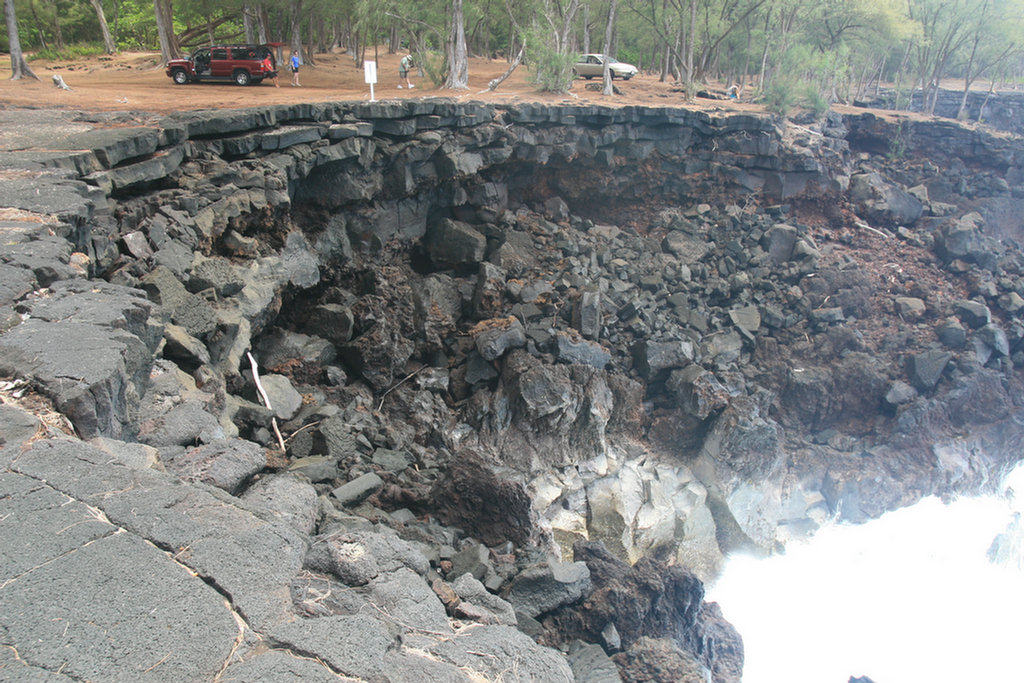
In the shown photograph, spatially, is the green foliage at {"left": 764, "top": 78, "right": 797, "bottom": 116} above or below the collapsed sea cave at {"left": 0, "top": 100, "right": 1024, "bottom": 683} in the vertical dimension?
above

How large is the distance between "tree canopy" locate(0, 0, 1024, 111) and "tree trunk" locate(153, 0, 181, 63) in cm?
5

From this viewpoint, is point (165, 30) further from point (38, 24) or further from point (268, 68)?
point (38, 24)

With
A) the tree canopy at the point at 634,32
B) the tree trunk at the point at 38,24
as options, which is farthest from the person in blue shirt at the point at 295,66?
the tree trunk at the point at 38,24

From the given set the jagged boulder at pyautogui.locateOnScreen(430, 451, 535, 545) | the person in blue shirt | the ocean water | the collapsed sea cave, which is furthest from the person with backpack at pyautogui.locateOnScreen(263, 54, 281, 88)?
the ocean water

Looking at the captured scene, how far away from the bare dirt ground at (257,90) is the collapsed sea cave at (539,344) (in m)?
2.94

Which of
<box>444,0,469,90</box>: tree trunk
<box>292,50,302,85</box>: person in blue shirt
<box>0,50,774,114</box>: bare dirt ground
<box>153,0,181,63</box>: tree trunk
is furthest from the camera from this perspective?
<box>153,0,181,63</box>: tree trunk

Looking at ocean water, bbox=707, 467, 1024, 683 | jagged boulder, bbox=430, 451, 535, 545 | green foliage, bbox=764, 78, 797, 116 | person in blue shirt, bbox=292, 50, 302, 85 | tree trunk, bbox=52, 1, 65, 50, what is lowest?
ocean water, bbox=707, 467, 1024, 683

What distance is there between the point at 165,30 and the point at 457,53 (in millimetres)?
9964

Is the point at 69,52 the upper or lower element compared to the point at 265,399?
upper

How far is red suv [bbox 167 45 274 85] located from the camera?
58.0 feet

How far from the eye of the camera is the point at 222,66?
58.4ft

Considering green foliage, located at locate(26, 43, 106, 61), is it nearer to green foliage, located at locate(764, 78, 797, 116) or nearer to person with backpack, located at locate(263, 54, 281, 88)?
person with backpack, located at locate(263, 54, 281, 88)

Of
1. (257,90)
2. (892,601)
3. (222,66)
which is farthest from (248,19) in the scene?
(892,601)

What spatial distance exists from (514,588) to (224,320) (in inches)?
199
